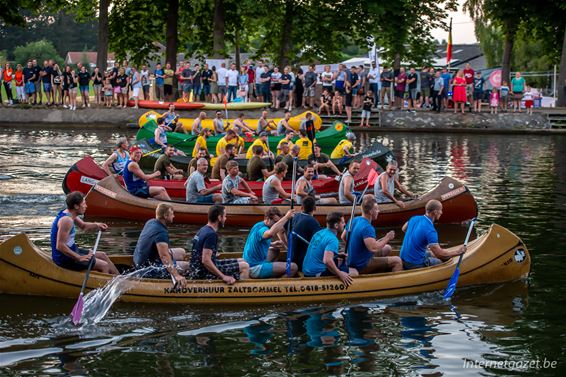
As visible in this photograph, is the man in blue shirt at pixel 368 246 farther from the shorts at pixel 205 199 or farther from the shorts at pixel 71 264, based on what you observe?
the shorts at pixel 205 199

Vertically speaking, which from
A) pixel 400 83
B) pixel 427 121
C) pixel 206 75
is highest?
pixel 206 75

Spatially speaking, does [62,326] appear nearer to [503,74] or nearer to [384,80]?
[384,80]

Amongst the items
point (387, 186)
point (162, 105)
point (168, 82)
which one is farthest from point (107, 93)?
point (387, 186)

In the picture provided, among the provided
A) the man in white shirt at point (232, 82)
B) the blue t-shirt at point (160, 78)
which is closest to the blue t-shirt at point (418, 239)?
the man in white shirt at point (232, 82)

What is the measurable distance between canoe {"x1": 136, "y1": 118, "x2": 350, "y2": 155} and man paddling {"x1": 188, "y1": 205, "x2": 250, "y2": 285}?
48.6ft

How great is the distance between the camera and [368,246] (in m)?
13.5

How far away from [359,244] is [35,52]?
261ft

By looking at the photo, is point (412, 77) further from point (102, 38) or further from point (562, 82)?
point (102, 38)

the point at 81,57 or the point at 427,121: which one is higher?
the point at 81,57

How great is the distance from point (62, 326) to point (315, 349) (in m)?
3.39

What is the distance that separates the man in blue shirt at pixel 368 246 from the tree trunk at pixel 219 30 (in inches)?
1124

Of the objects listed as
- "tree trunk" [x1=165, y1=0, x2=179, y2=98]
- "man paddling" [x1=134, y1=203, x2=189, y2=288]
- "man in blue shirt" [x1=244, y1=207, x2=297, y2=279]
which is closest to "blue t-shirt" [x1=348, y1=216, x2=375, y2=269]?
"man in blue shirt" [x1=244, y1=207, x2=297, y2=279]

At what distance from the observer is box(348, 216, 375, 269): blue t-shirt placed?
13562 millimetres

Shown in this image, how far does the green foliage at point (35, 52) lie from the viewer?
285 ft
